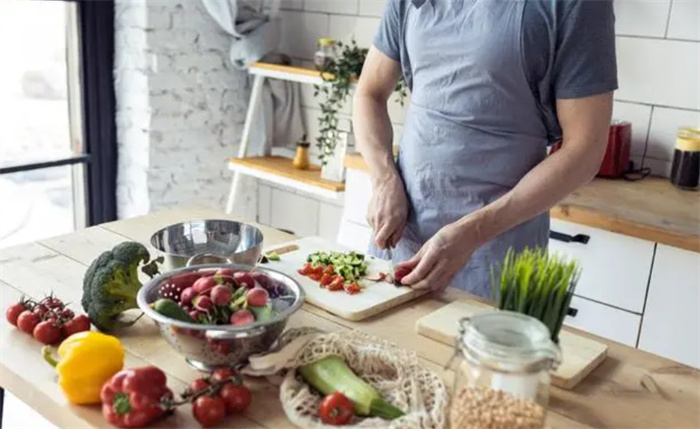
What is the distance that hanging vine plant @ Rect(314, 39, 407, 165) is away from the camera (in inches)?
98.9

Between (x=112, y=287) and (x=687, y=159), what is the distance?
168 cm

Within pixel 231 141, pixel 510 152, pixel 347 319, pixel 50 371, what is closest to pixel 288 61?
pixel 231 141

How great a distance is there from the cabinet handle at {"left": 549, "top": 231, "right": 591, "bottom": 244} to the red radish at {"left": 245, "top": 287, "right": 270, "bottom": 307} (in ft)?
3.92

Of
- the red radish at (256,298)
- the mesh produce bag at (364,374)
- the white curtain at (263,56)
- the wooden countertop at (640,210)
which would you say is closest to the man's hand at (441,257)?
the mesh produce bag at (364,374)

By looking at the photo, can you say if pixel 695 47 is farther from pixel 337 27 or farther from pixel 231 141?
pixel 231 141

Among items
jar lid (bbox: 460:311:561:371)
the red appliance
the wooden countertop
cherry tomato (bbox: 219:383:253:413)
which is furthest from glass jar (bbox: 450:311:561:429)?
the red appliance

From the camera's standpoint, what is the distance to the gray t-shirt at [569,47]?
1289 mm

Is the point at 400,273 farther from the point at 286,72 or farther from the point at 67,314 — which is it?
the point at 286,72

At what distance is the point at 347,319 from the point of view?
121 centimetres

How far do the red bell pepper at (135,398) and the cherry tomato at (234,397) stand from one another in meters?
0.07

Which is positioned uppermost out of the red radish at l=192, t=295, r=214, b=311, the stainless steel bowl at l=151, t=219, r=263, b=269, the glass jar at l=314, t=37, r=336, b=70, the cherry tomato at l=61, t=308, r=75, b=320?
the glass jar at l=314, t=37, r=336, b=70

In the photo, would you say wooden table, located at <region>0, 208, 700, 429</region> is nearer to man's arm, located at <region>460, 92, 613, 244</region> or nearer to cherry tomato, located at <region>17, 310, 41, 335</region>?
cherry tomato, located at <region>17, 310, 41, 335</region>

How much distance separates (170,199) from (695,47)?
6.29ft

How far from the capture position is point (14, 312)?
1.13 m
